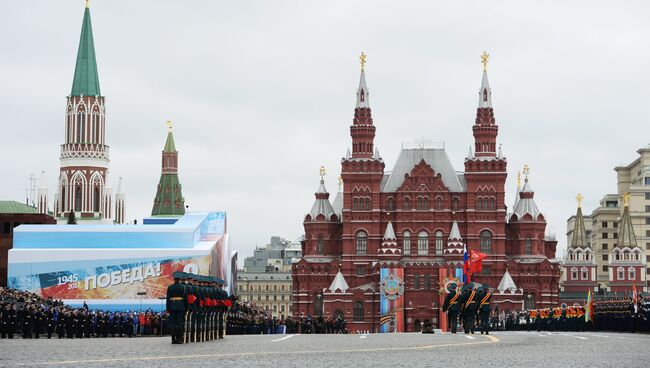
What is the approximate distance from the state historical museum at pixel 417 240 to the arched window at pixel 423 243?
0.10 m

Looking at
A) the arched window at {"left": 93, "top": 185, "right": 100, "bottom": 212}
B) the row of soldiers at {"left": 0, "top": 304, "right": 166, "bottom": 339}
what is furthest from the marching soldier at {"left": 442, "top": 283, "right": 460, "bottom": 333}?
the arched window at {"left": 93, "top": 185, "right": 100, "bottom": 212}

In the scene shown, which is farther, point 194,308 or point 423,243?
point 423,243

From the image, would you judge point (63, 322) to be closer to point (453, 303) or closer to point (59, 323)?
point (59, 323)

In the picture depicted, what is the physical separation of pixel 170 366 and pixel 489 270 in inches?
4222

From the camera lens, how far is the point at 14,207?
470 feet

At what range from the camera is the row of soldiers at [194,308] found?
105 feet

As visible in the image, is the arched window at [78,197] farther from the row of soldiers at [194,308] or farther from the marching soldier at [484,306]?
the row of soldiers at [194,308]

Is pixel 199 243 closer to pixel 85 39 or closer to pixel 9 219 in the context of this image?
pixel 9 219

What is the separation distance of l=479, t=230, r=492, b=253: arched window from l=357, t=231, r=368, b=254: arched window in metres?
11.2

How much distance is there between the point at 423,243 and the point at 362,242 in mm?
6006

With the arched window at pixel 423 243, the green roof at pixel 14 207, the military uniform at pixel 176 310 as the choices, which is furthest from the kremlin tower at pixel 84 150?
the military uniform at pixel 176 310

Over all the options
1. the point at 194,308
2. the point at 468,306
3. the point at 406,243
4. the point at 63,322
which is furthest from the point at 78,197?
the point at 194,308

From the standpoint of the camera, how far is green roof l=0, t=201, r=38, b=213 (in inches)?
5556

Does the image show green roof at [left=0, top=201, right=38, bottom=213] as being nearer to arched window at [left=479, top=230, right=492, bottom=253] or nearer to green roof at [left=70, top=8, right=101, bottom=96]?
green roof at [left=70, top=8, right=101, bottom=96]
